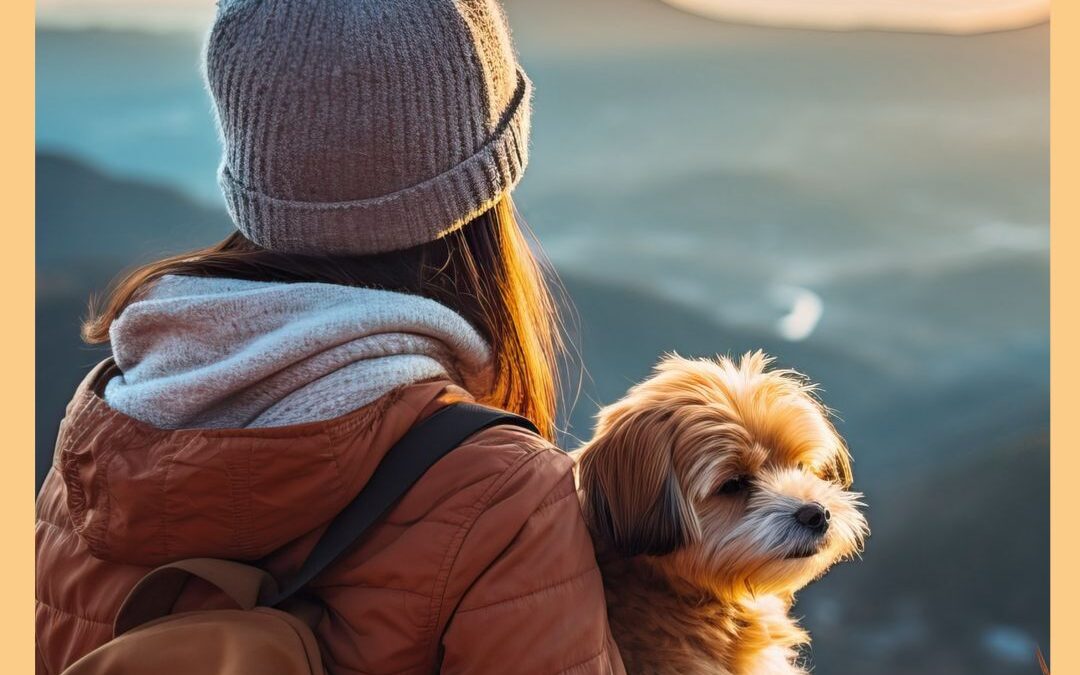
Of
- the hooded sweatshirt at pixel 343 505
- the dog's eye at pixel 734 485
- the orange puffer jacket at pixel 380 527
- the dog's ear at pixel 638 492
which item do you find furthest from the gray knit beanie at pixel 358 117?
the dog's eye at pixel 734 485

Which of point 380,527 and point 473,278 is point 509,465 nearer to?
point 380,527

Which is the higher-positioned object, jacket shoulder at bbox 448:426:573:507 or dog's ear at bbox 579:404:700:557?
jacket shoulder at bbox 448:426:573:507

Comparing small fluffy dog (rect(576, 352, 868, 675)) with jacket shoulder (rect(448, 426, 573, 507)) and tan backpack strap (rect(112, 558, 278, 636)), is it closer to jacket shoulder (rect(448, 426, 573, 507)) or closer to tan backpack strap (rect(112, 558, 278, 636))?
jacket shoulder (rect(448, 426, 573, 507))

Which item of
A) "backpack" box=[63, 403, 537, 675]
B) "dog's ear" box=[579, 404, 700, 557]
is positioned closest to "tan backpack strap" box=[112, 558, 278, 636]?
"backpack" box=[63, 403, 537, 675]

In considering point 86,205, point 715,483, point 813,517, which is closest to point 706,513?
point 715,483

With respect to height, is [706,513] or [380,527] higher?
[380,527]

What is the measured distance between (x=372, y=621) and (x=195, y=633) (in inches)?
8.5

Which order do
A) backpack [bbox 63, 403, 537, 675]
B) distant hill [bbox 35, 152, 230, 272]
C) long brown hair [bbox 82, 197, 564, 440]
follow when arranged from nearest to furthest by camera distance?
backpack [bbox 63, 403, 537, 675], long brown hair [bbox 82, 197, 564, 440], distant hill [bbox 35, 152, 230, 272]

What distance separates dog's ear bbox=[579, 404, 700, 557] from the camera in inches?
61.5

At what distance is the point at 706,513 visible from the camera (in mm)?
1630

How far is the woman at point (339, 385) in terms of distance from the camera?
121cm

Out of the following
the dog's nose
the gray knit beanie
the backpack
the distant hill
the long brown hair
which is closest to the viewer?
the backpack

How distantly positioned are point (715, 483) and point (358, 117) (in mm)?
837

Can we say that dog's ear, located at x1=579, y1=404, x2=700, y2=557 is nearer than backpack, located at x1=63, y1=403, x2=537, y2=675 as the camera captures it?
No
